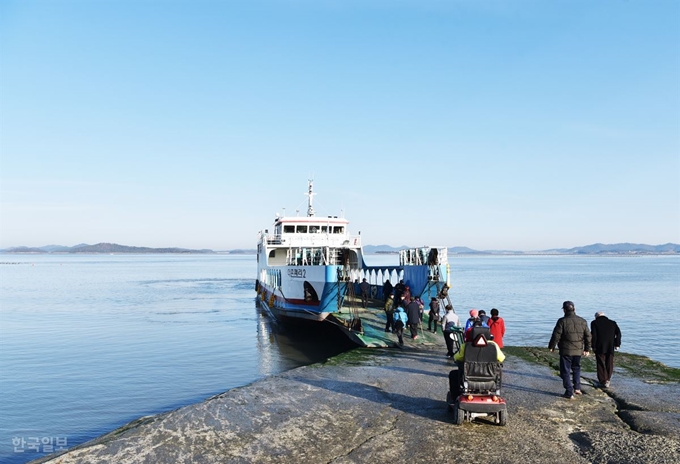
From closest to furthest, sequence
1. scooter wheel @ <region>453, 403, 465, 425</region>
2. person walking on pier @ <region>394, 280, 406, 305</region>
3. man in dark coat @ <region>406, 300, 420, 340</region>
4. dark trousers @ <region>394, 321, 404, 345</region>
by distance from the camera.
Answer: scooter wheel @ <region>453, 403, 465, 425</region>, dark trousers @ <region>394, 321, 404, 345</region>, man in dark coat @ <region>406, 300, 420, 340</region>, person walking on pier @ <region>394, 280, 406, 305</region>

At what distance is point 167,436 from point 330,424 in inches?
101

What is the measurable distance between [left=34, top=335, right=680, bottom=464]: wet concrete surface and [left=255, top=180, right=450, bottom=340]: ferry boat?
7.55 metres

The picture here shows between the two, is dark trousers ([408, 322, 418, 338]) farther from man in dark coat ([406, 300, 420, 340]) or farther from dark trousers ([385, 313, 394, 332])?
dark trousers ([385, 313, 394, 332])

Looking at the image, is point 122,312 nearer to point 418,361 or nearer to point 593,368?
point 418,361

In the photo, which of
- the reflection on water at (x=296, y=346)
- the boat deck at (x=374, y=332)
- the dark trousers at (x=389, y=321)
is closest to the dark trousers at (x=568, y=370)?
the boat deck at (x=374, y=332)

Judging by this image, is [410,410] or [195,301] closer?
[410,410]

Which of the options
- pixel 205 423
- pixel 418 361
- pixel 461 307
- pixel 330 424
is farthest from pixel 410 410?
pixel 461 307

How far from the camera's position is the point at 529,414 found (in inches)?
354

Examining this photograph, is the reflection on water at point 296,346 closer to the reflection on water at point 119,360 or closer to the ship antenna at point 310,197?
the reflection on water at point 119,360

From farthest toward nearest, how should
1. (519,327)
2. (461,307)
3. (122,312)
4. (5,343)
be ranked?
(461,307) → (122,312) → (519,327) → (5,343)

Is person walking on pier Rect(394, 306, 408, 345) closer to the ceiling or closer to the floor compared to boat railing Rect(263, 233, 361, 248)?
closer to the floor

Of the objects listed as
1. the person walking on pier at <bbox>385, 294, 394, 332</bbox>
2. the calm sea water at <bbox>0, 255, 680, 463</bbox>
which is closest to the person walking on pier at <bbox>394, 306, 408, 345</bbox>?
the person walking on pier at <bbox>385, 294, 394, 332</bbox>

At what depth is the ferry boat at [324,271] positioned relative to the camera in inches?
846

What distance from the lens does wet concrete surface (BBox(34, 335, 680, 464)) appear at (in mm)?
7340
